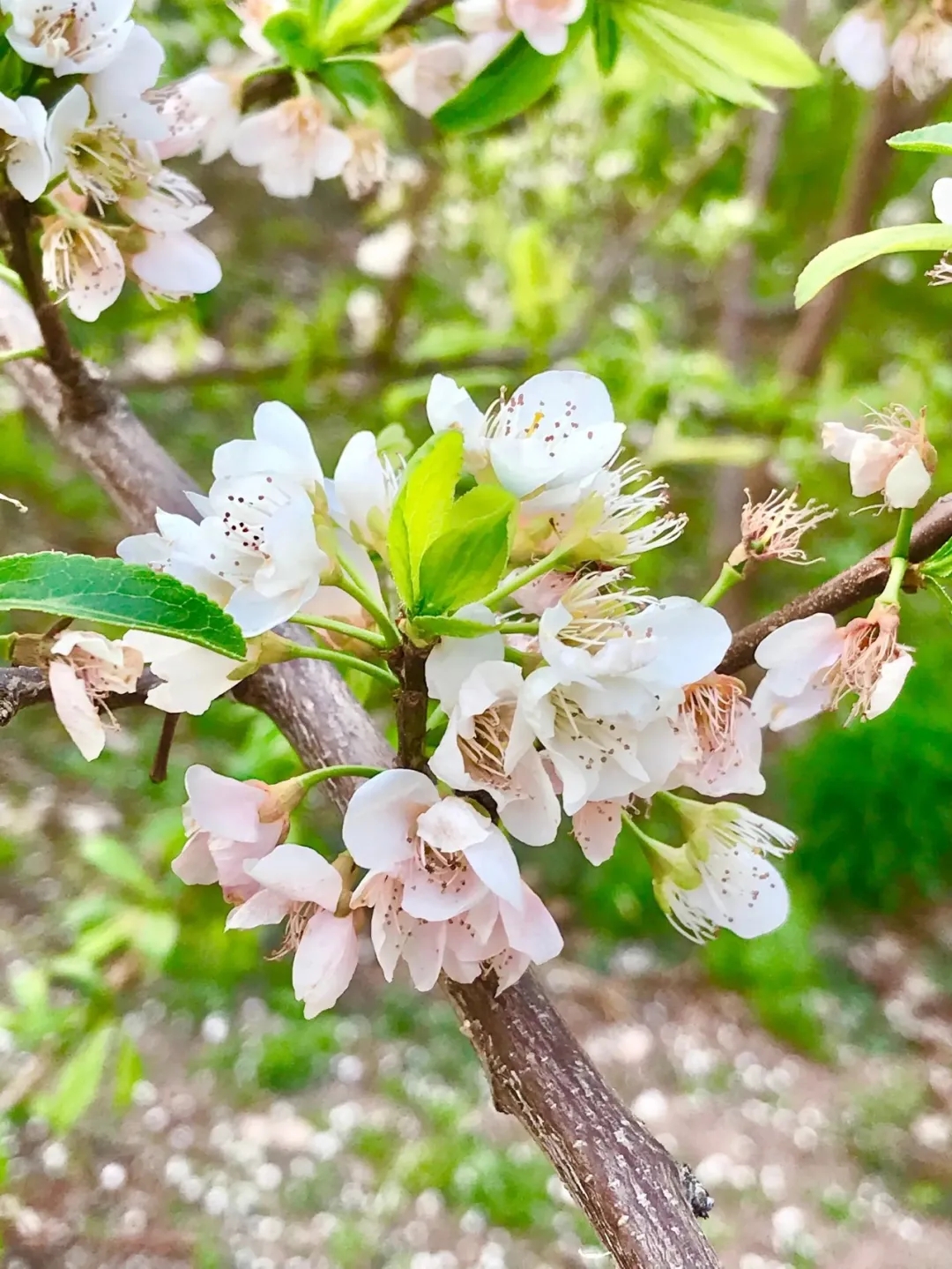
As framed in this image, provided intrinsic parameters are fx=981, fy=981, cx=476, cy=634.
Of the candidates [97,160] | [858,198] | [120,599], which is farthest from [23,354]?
[858,198]

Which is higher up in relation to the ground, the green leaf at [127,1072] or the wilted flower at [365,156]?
the wilted flower at [365,156]

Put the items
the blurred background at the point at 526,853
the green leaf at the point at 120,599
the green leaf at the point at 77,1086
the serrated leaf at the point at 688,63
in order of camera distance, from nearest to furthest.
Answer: the green leaf at the point at 120,599 → the serrated leaf at the point at 688,63 → the green leaf at the point at 77,1086 → the blurred background at the point at 526,853

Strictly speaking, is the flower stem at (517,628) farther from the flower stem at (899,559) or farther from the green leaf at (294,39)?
the green leaf at (294,39)

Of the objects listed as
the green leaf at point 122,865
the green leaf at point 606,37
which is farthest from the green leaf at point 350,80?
the green leaf at point 122,865

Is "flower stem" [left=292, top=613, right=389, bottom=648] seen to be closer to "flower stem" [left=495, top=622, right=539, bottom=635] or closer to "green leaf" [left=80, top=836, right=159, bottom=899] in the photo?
"flower stem" [left=495, top=622, right=539, bottom=635]

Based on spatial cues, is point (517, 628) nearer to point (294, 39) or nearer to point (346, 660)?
point (346, 660)

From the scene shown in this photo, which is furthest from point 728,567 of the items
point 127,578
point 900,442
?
point 127,578

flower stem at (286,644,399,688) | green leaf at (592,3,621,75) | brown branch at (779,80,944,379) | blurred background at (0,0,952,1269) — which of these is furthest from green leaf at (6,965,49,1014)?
brown branch at (779,80,944,379)

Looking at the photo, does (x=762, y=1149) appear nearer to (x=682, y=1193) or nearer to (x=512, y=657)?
(x=682, y=1193)

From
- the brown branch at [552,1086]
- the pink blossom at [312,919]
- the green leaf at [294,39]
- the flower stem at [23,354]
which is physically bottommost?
the brown branch at [552,1086]
